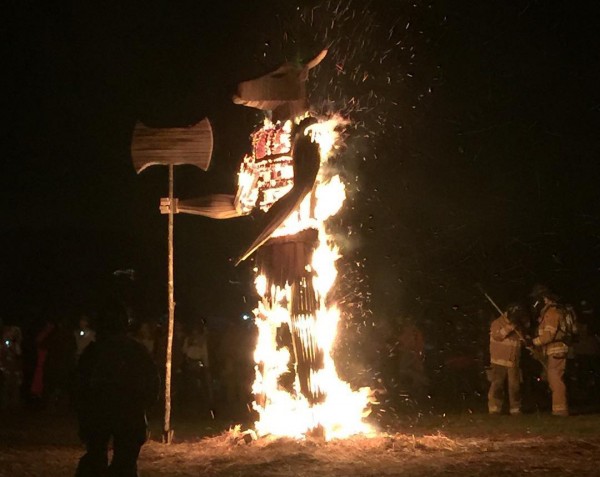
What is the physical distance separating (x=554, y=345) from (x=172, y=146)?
6967 millimetres

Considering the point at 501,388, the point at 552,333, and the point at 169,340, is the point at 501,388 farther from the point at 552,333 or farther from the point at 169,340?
the point at 169,340

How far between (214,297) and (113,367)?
3120 cm

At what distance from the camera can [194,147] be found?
1140cm

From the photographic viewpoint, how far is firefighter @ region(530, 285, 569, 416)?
45.6 feet

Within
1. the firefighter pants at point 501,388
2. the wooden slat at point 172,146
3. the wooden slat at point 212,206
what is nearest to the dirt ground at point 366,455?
the firefighter pants at point 501,388

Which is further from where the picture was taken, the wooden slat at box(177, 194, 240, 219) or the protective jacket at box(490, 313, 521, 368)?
the protective jacket at box(490, 313, 521, 368)

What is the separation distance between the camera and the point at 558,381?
13977 millimetres

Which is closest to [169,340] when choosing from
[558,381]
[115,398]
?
[115,398]

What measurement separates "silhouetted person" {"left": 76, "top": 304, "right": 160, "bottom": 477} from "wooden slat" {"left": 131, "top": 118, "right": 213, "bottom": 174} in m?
4.66

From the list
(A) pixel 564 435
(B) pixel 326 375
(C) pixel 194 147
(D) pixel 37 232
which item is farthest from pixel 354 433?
(D) pixel 37 232

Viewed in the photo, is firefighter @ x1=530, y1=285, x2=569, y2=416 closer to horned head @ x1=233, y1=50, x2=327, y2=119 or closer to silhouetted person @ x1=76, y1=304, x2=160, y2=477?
horned head @ x1=233, y1=50, x2=327, y2=119

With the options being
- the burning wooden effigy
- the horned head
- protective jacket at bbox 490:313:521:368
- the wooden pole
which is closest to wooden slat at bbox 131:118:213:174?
the wooden pole

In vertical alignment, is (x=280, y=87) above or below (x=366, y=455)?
above

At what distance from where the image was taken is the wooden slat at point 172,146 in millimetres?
11375
